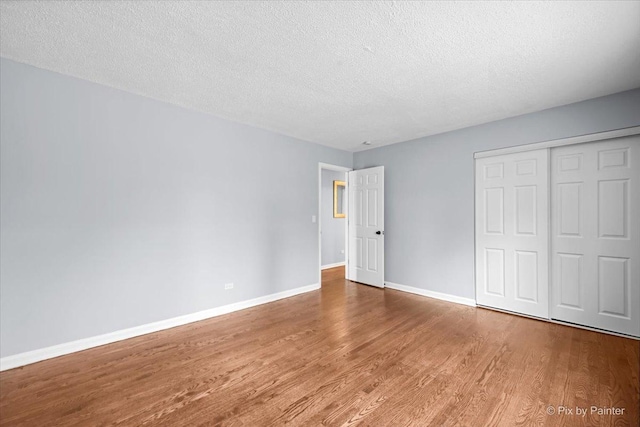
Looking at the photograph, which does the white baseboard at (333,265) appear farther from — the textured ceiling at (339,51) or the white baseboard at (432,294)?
the textured ceiling at (339,51)

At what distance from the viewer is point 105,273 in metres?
2.73

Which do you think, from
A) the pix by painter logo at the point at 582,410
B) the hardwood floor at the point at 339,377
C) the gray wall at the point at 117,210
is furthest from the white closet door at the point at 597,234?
the gray wall at the point at 117,210

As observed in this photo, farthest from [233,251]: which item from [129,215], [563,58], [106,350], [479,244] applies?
[563,58]

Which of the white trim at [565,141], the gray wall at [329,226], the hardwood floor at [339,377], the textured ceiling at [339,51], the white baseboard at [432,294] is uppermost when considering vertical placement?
the textured ceiling at [339,51]

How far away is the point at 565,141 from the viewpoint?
10.4ft

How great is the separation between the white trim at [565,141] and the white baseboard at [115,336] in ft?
12.2

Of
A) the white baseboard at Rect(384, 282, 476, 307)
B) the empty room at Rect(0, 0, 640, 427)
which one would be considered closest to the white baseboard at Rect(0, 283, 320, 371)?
the empty room at Rect(0, 0, 640, 427)

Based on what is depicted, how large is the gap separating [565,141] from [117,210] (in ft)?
16.4

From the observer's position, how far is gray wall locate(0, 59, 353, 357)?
2.36 meters

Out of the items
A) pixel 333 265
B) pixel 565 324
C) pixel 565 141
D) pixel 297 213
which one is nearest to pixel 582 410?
pixel 565 324

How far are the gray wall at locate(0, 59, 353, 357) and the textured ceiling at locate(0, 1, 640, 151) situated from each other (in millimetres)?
359

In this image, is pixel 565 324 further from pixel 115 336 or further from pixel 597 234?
pixel 115 336

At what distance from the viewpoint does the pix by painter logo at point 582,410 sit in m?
1.77

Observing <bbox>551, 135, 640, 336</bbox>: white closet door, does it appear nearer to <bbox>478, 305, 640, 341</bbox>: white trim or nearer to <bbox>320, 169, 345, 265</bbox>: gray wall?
<bbox>478, 305, 640, 341</bbox>: white trim
